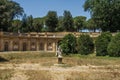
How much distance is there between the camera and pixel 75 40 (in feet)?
212

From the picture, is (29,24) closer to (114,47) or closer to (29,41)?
(29,41)

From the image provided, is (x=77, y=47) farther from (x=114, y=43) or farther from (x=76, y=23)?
(x=76, y=23)

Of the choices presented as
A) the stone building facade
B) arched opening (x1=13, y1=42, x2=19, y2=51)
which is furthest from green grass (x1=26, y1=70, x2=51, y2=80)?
arched opening (x1=13, y1=42, x2=19, y2=51)

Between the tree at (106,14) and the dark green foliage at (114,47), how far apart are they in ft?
56.9

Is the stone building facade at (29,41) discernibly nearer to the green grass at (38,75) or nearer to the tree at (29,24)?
the tree at (29,24)

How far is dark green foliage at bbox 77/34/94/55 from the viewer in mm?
62194

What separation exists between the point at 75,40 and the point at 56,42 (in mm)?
9681

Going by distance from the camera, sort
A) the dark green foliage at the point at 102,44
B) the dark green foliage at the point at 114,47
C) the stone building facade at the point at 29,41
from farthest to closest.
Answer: the stone building facade at the point at 29,41, the dark green foliage at the point at 102,44, the dark green foliage at the point at 114,47

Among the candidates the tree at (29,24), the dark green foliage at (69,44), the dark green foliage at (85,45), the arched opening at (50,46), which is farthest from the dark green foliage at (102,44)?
the tree at (29,24)

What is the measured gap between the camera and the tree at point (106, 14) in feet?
243

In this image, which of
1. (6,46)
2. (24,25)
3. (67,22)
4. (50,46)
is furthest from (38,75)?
(24,25)

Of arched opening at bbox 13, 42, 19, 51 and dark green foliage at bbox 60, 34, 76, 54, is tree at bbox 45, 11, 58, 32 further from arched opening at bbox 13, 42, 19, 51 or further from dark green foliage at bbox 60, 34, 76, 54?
dark green foliage at bbox 60, 34, 76, 54

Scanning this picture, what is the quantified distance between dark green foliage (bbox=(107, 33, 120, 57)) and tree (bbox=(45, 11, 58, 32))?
132ft

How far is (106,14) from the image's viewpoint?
7412 centimetres
